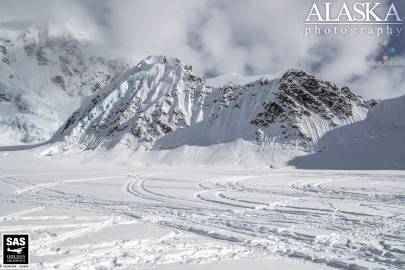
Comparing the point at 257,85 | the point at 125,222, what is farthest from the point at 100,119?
the point at 125,222

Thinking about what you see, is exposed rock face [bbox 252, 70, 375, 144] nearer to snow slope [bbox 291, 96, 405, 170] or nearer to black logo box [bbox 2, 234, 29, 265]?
snow slope [bbox 291, 96, 405, 170]

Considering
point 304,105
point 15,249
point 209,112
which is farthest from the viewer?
point 209,112

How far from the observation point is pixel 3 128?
605 feet

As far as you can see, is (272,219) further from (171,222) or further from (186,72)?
(186,72)

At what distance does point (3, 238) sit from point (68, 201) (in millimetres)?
8129


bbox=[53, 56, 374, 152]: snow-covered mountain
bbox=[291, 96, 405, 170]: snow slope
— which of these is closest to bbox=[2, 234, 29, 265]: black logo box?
bbox=[291, 96, 405, 170]: snow slope

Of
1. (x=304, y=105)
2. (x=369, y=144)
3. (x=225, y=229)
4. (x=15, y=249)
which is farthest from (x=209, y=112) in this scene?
(x=15, y=249)

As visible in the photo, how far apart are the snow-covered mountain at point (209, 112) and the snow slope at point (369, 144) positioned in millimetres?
4078

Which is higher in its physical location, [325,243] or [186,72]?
[186,72]

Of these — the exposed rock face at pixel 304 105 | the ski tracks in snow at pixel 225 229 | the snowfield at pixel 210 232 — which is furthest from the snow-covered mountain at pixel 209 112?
the snowfield at pixel 210 232

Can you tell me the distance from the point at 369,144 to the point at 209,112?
125ft

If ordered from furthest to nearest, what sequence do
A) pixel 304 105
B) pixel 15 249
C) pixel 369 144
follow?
pixel 304 105 → pixel 369 144 → pixel 15 249

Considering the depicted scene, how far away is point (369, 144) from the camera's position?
6931 centimetres

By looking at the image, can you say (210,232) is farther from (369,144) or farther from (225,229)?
(369,144)
